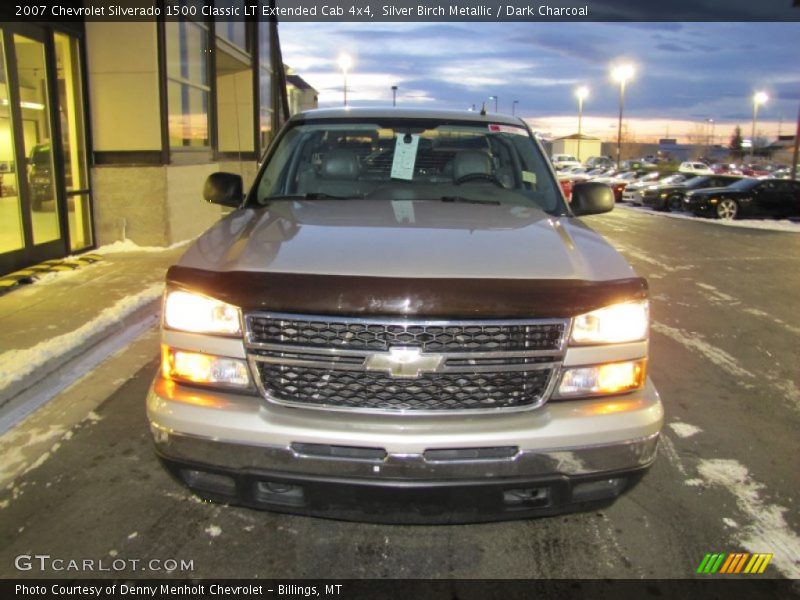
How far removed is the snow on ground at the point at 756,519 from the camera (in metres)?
2.88

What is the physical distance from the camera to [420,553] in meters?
2.89

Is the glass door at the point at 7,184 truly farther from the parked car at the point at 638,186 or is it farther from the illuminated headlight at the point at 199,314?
the parked car at the point at 638,186

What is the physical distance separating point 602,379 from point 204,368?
1480 mm

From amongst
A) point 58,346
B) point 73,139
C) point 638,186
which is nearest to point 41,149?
point 73,139

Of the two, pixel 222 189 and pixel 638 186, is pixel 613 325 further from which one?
pixel 638 186

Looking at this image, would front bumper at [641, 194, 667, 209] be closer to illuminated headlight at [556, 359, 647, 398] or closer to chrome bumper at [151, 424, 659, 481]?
illuminated headlight at [556, 359, 647, 398]

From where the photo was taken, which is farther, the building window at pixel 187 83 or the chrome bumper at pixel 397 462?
the building window at pixel 187 83

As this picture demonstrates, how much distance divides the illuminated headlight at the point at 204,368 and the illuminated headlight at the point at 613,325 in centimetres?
122

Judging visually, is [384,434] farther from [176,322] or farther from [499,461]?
[176,322]

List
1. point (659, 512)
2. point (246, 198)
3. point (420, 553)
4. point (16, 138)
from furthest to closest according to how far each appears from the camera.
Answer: point (16, 138), point (246, 198), point (659, 512), point (420, 553)

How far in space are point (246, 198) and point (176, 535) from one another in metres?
1.90

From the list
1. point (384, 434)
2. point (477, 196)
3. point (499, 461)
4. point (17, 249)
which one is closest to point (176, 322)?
point (384, 434)
